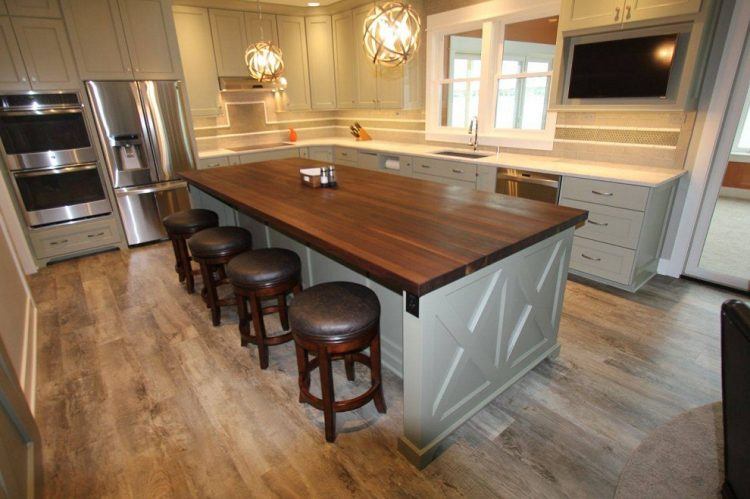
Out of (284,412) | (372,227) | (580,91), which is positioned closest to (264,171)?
(372,227)

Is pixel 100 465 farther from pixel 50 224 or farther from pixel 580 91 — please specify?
pixel 580 91

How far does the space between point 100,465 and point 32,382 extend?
2.87 ft

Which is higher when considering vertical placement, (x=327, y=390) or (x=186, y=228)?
(x=186, y=228)

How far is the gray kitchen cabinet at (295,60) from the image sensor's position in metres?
5.25

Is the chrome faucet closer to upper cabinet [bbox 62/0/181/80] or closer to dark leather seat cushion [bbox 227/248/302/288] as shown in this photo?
dark leather seat cushion [bbox 227/248/302/288]

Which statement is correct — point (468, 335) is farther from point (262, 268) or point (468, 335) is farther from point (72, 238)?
point (72, 238)

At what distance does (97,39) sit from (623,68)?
460cm

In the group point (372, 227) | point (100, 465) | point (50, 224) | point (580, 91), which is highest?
point (580, 91)

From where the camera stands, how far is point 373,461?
1.67m

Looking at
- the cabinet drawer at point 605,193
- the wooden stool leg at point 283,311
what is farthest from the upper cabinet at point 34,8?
the cabinet drawer at point 605,193

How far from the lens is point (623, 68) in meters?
2.80

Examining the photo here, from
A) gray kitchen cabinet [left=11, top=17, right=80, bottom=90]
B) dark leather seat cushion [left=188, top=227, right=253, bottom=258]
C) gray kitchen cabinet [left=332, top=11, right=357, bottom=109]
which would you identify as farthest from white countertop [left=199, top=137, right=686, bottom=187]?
dark leather seat cushion [left=188, top=227, right=253, bottom=258]

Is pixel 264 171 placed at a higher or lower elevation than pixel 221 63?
lower

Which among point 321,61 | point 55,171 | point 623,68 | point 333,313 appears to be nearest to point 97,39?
point 55,171
